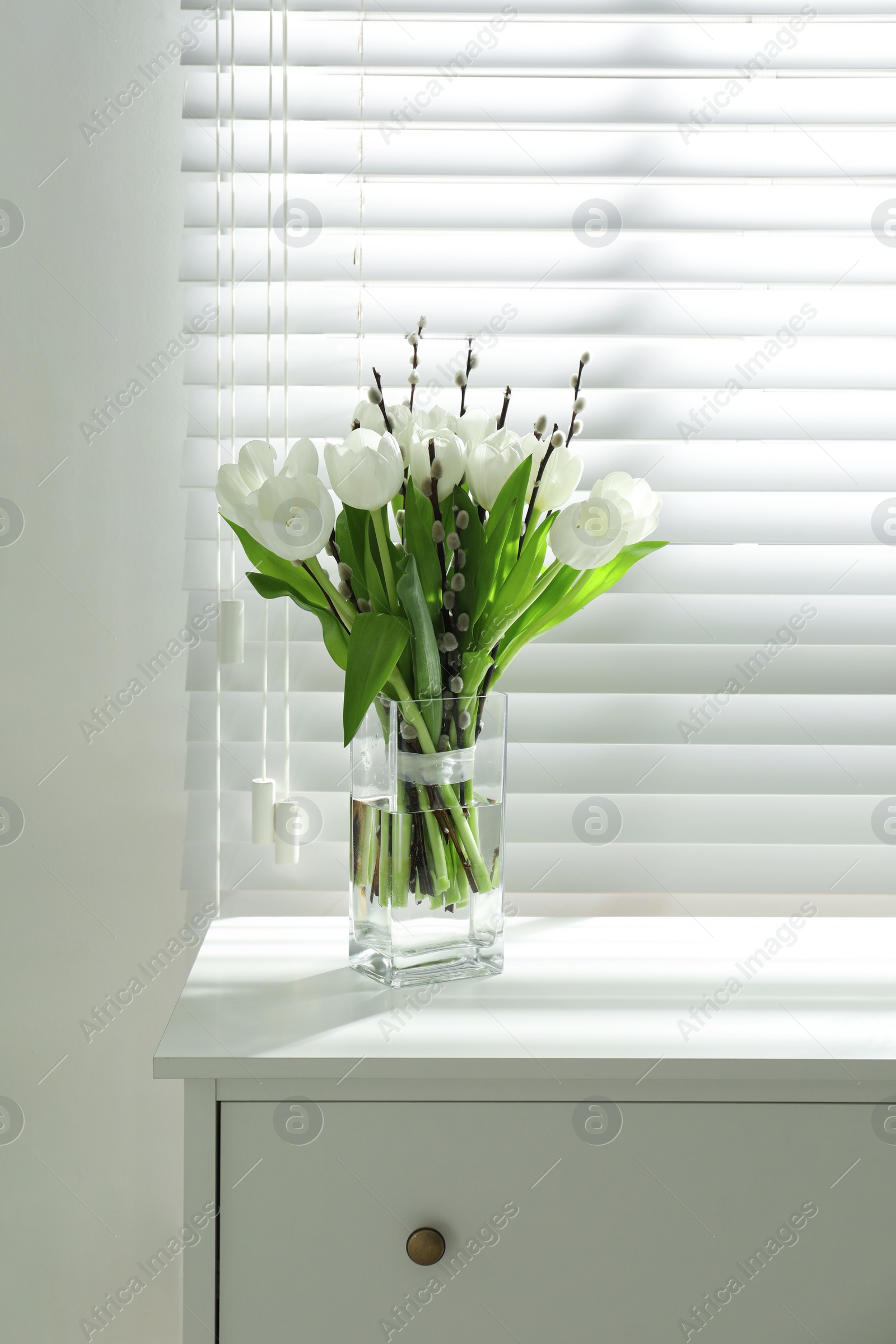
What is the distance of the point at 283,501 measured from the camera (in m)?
0.78

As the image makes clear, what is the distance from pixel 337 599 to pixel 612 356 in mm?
472

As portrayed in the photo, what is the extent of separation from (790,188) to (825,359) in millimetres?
192

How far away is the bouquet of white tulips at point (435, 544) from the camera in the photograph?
0.78 meters

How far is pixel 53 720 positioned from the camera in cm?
109

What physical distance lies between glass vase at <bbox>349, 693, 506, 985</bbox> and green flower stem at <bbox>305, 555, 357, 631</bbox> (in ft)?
0.27

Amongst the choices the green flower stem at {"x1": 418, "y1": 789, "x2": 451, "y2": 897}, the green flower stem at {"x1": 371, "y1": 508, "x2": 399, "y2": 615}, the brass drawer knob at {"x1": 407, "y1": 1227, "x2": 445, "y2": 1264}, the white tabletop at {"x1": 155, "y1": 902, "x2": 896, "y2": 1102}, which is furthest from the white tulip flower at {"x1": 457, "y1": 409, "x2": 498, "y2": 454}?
the brass drawer knob at {"x1": 407, "y1": 1227, "x2": 445, "y2": 1264}

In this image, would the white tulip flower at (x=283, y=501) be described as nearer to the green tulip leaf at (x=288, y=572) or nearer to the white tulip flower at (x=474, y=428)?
the green tulip leaf at (x=288, y=572)

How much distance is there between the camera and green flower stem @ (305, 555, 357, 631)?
84 centimetres

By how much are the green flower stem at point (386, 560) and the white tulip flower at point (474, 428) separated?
10 cm

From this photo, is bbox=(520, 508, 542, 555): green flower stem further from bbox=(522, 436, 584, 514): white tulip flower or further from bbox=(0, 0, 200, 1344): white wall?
bbox=(0, 0, 200, 1344): white wall

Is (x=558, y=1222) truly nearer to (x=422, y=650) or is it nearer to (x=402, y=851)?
(x=402, y=851)

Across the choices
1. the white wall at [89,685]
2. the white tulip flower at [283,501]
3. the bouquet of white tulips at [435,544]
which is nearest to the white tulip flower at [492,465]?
the bouquet of white tulips at [435,544]

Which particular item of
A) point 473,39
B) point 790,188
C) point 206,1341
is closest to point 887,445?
point 790,188

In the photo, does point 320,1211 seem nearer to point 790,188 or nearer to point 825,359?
point 825,359
